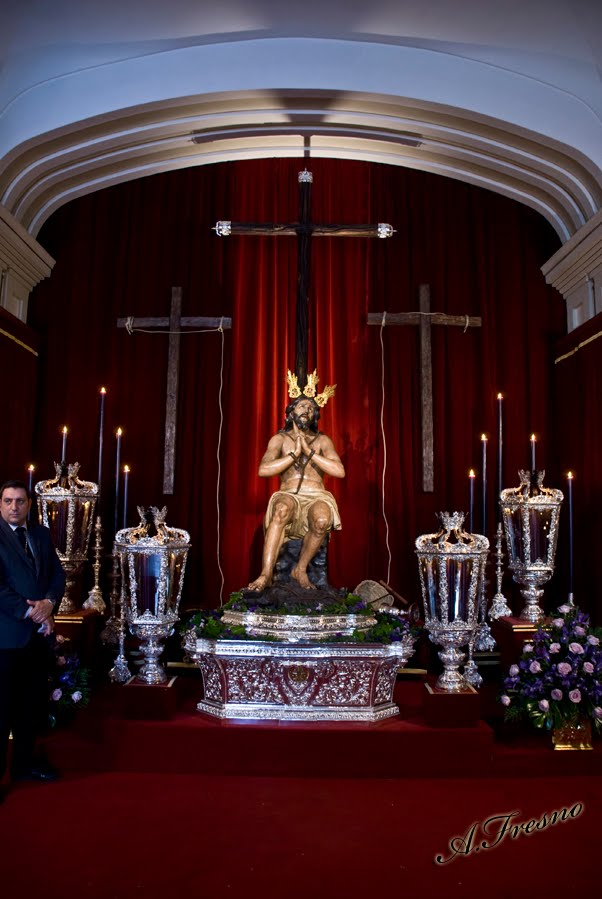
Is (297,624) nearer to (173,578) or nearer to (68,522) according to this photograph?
(173,578)

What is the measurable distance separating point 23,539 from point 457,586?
2.45 m

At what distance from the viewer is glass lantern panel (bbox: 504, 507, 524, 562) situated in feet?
17.1

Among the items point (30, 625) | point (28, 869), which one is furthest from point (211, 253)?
point (28, 869)

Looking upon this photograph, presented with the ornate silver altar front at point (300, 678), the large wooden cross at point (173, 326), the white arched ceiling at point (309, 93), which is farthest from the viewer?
the large wooden cross at point (173, 326)

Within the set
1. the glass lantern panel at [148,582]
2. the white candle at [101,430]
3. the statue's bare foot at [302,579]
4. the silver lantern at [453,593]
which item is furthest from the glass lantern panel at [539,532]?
the white candle at [101,430]

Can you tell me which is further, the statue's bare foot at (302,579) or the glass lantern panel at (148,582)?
the statue's bare foot at (302,579)

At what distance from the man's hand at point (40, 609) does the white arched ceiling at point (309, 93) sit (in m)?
3.81

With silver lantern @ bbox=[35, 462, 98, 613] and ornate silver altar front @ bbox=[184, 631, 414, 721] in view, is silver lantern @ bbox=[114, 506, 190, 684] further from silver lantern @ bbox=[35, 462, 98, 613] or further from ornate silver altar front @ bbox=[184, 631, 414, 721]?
silver lantern @ bbox=[35, 462, 98, 613]

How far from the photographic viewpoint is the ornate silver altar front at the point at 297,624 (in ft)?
14.0

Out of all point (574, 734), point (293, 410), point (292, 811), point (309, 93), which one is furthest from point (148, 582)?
point (309, 93)

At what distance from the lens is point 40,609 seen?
11.5 ft

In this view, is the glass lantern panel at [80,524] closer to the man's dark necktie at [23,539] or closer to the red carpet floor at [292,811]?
the red carpet floor at [292,811]

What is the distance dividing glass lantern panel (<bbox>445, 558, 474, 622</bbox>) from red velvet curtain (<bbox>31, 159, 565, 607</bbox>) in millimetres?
2049

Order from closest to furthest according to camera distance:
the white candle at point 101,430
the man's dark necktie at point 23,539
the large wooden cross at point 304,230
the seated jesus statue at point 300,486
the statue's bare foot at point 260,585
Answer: the man's dark necktie at point 23,539
the statue's bare foot at point 260,585
the seated jesus statue at point 300,486
the large wooden cross at point 304,230
the white candle at point 101,430
